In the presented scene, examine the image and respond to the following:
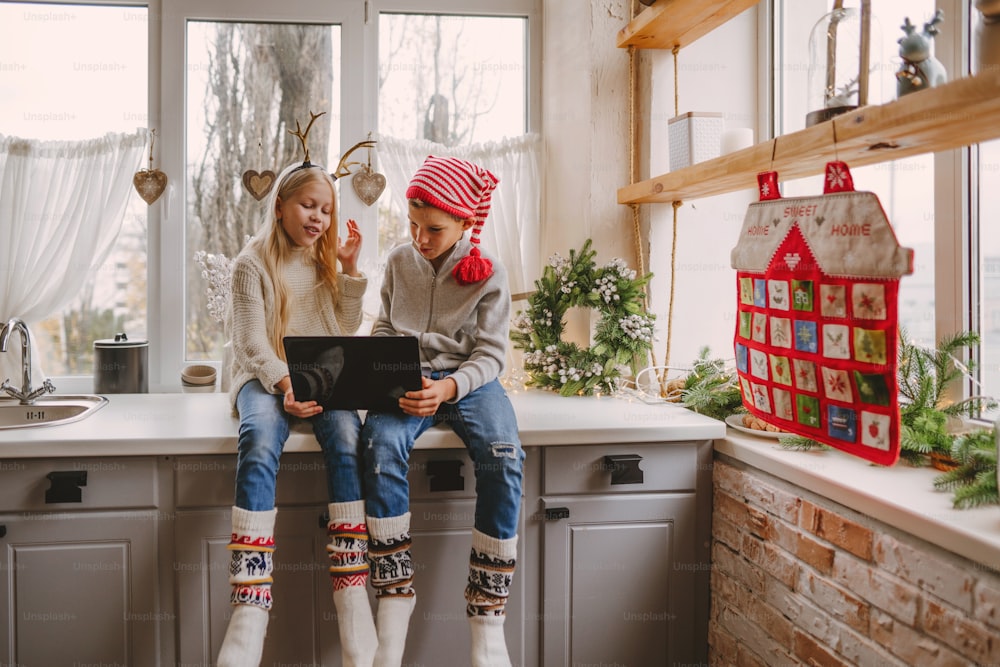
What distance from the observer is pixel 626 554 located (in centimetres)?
183

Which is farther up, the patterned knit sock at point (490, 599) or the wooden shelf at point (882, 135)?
the wooden shelf at point (882, 135)

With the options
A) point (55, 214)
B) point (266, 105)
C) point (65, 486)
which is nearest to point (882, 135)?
point (65, 486)

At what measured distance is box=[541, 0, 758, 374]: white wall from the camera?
237cm

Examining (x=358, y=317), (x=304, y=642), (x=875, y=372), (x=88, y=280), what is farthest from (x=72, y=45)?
(x=875, y=372)

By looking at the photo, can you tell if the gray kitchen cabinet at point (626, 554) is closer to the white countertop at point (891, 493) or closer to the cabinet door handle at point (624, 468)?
the cabinet door handle at point (624, 468)

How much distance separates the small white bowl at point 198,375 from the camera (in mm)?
2377

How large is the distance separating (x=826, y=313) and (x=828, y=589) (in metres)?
0.53

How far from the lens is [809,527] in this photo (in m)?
1.48

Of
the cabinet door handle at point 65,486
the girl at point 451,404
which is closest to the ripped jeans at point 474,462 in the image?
the girl at point 451,404

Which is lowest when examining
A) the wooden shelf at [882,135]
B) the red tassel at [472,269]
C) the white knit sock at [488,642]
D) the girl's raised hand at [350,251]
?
the white knit sock at [488,642]

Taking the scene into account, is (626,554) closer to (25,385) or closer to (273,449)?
(273,449)

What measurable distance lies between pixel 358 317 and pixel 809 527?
1.22 meters

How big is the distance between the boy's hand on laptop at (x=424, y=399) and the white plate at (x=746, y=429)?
745 mm

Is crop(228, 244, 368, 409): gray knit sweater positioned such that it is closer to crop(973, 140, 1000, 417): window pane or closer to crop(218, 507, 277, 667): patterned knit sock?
crop(218, 507, 277, 667): patterned knit sock
